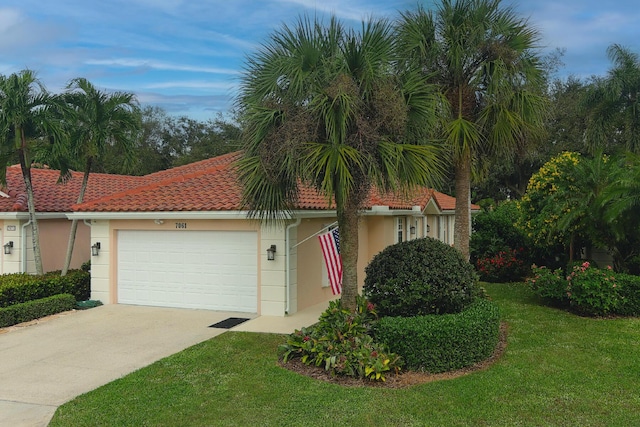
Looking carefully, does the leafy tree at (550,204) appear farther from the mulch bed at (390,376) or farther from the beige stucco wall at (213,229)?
the beige stucco wall at (213,229)

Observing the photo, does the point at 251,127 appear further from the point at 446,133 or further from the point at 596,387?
the point at 596,387

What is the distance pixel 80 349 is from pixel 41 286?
14.9ft

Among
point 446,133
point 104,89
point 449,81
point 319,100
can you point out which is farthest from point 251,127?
point 104,89

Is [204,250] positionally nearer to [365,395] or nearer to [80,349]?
[80,349]

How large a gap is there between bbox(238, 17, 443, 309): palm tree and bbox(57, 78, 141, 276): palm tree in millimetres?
6570

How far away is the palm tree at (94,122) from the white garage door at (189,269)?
7.43ft

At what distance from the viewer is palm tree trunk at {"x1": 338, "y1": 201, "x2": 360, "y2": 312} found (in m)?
8.83

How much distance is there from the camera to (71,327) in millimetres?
11086

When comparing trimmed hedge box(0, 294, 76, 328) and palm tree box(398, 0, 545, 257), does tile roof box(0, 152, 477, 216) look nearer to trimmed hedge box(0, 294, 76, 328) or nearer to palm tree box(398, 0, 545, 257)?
palm tree box(398, 0, 545, 257)

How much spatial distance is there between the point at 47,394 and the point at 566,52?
37.6 m

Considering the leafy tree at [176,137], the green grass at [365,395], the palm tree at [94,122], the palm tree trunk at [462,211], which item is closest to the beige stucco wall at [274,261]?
the palm tree at [94,122]

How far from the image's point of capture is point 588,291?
36.4 feet

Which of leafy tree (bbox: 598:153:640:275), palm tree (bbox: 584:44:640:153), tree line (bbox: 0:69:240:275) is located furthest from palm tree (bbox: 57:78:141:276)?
palm tree (bbox: 584:44:640:153)

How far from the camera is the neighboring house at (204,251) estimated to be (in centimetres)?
1185
